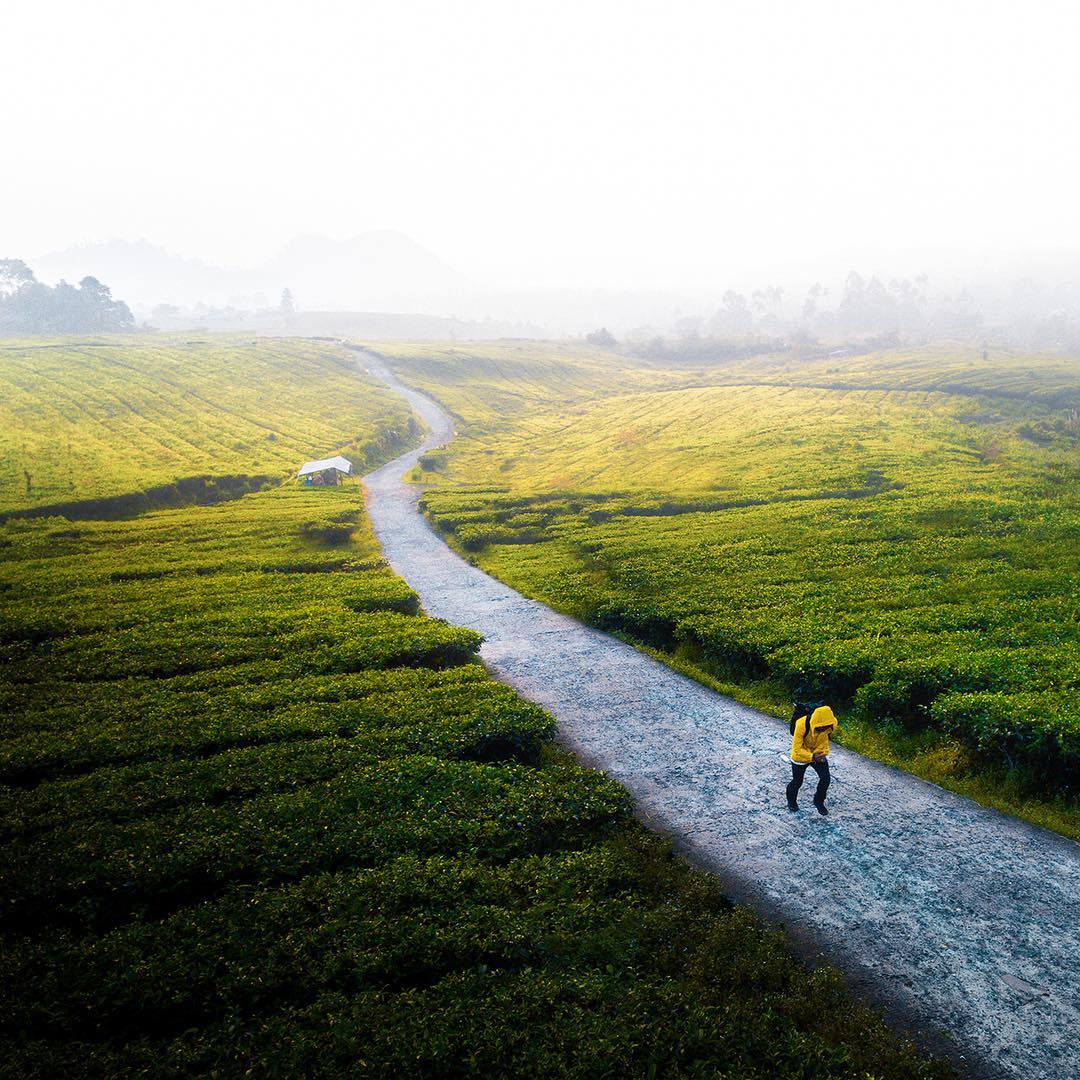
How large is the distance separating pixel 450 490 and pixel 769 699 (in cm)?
4756

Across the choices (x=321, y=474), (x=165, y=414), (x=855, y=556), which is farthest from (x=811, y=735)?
(x=165, y=414)

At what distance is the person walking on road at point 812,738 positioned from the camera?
16531 mm

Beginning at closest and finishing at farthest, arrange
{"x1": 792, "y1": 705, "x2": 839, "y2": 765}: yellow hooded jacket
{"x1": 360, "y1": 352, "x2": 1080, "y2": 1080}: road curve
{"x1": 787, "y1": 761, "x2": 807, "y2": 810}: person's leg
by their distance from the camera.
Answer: {"x1": 360, "y1": 352, "x2": 1080, "y2": 1080}: road curve < {"x1": 792, "y1": 705, "x2": 839, "y2": 765}: yellow hooded jacket < {"x1": 787, "y1": 761, "x2": 807, "y2": 810}: person's leg

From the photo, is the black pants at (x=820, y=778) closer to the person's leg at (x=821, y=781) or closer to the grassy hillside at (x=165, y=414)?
the person's leg at (x=821, y=781)

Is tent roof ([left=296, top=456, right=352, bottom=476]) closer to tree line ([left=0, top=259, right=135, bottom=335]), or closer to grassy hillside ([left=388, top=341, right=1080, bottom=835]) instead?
grassy hillside ([left=388, top=341, right=1080, bottom=835])

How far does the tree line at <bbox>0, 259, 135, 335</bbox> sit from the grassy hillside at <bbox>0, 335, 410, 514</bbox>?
108 ft

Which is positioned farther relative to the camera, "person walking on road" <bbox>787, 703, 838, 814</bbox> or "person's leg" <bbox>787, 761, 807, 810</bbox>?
"person's leg" <bbox>787, 761, 807, 810</bbox>

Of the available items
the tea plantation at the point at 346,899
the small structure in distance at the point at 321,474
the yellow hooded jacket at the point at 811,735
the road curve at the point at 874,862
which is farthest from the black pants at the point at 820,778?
the small structure in distance at the point at 321,474

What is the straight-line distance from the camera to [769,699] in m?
24.2

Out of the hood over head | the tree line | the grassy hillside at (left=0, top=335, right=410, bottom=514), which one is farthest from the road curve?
the tree line

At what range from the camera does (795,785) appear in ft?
57.4

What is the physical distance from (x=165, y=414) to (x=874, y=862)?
338 feet

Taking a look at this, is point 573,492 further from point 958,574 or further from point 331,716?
point 331,716

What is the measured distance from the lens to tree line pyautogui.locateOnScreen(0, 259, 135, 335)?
170 m
